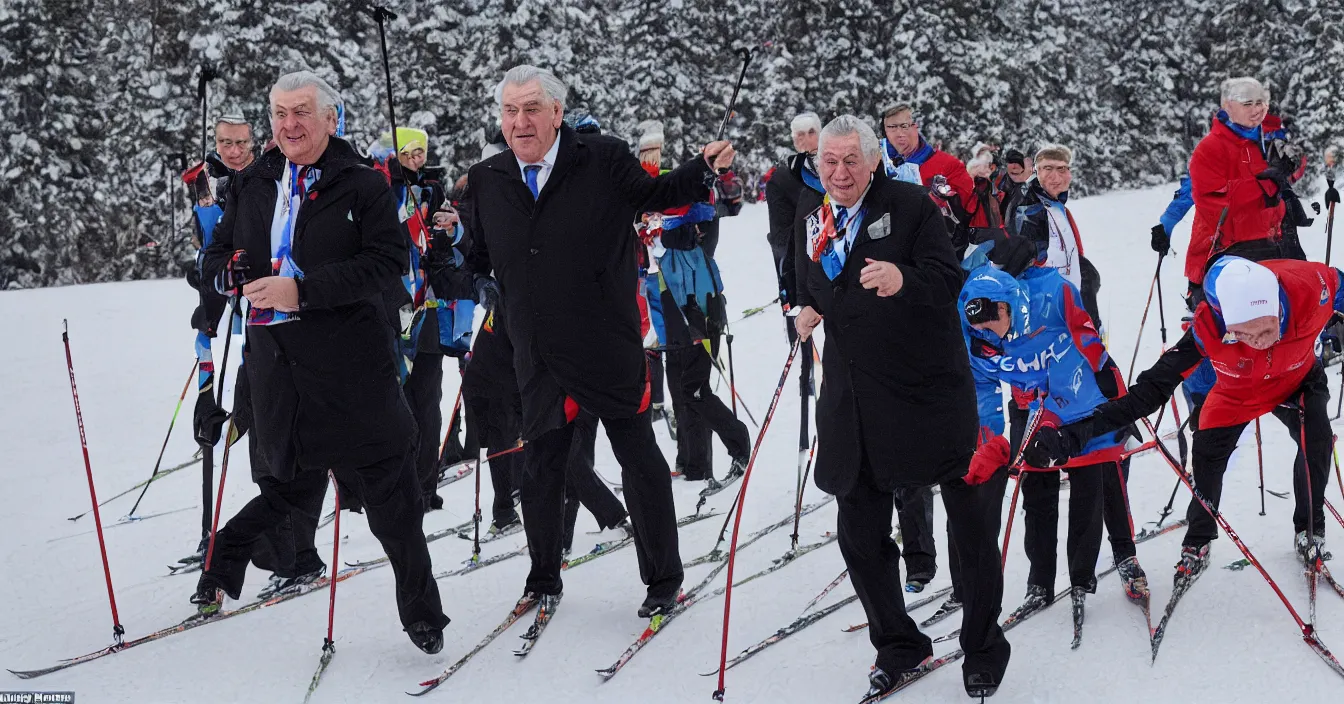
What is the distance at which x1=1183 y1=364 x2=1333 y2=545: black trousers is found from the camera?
452cm

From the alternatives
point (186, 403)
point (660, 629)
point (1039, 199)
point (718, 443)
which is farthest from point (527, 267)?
point (186, 403)

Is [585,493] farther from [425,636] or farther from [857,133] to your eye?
[857,133]

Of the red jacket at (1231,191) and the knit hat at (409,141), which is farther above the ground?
the knit hat at (409,141)

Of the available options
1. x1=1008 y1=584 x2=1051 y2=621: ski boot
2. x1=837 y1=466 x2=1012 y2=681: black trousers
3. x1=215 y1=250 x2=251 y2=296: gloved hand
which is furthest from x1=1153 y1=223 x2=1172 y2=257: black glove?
x1=215 y1=250 x2=251 y2=296: gloved hand

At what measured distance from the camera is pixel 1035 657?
12.9 ft

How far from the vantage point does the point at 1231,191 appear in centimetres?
589

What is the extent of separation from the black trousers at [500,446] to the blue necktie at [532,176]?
6.06 feet

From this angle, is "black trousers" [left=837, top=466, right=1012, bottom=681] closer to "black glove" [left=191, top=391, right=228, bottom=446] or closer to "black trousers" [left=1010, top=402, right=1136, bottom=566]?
"black trousers" [left=1010, top=402, right=1136, bottom=566]

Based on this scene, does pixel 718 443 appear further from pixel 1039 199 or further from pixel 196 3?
pixel 196 3

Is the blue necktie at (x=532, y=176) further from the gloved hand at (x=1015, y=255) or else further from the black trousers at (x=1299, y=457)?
the black trousers at (x=1299, y=457)

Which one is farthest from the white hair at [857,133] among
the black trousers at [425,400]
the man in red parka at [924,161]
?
the black trousers at [425,400]

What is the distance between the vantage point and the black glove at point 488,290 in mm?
4367

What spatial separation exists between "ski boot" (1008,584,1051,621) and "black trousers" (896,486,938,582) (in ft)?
1.60

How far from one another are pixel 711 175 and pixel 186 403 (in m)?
7.01
